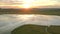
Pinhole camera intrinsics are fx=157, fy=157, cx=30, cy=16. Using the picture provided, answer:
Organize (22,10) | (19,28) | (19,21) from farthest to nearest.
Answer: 1. (19,21)
2. (19,28)
3. (22,10)

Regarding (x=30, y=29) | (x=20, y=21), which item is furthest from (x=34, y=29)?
(x=20, y=21)

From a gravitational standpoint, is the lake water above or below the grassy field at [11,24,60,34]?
above

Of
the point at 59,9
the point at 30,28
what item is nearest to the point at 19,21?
the point at 30,28

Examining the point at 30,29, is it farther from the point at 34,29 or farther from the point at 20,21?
the point at 20,21

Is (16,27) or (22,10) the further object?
(16,27)

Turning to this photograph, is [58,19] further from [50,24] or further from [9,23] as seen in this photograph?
[9,23]

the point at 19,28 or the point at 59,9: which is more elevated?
the point at 59,9

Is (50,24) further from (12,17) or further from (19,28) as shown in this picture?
(12,17)

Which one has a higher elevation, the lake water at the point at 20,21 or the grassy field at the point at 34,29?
the lake water at the point at 20,21

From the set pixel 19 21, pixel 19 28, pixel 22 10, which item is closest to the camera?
pixel 22 10
